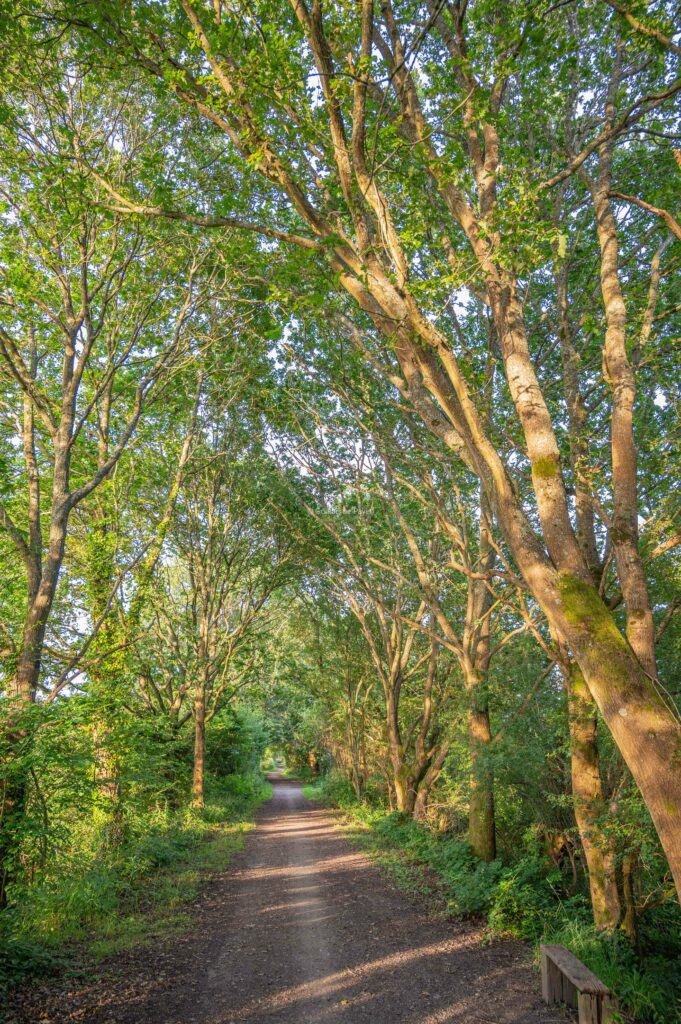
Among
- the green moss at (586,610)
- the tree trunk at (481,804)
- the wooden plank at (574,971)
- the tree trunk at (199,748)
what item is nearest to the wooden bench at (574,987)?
the wooden plank at (574,971)

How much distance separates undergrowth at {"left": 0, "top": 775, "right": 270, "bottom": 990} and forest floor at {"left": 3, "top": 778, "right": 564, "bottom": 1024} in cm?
37

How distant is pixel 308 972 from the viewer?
620cm

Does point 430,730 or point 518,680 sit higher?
point 518,680

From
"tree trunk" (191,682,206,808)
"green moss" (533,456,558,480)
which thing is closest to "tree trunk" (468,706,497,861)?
"green moss" (533,456,558,480)

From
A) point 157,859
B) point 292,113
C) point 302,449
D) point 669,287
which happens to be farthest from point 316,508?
point 292,113

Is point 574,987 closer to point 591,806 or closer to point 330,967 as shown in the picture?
point 591,806

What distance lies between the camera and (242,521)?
1725 centimetres

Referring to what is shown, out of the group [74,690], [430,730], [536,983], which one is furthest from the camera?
[430,730]

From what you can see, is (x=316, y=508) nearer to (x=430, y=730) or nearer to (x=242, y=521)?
(x=242, y=521)

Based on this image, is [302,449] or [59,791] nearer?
[59,791]

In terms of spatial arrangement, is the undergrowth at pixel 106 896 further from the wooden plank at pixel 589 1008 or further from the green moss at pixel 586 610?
the green moss at pixel 586 610

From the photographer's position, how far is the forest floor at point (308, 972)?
513 cm

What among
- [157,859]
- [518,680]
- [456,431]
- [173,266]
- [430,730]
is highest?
[173,266]

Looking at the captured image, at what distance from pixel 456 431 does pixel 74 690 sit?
599cm
